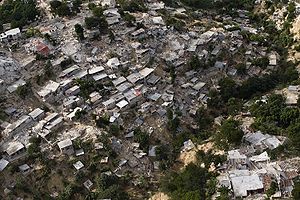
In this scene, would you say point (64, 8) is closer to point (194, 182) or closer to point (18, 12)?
point (18, 12)

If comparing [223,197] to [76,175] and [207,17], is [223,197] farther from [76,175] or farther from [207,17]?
[207,17]

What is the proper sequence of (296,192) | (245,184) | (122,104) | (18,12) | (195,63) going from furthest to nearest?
(18,12) → (195,63) → (122,104) → (245,184) → (296,192)

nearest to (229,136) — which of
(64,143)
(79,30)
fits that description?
(64,143)

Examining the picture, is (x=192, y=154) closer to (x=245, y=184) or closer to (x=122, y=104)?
(x=245, y=184)

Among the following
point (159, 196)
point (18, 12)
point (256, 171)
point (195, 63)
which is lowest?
point (159, 196)

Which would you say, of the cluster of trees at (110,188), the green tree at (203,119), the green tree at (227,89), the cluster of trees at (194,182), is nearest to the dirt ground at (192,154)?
the cluster of trees at (194,182)

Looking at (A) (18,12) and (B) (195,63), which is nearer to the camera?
(B) (195,63)

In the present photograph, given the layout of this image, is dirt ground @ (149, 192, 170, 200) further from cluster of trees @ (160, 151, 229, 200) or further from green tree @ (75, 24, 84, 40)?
green tree @ (75, 24, 84, 40)

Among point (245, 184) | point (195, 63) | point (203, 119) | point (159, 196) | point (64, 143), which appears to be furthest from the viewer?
point (195, 63)

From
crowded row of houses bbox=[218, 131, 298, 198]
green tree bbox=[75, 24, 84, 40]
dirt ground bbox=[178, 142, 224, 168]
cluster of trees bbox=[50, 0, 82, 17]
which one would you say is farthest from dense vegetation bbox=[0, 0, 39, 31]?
crowded row of houses bbox=[218, 131, 298, 198]

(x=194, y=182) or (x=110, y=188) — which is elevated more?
(x=194, y=182)
